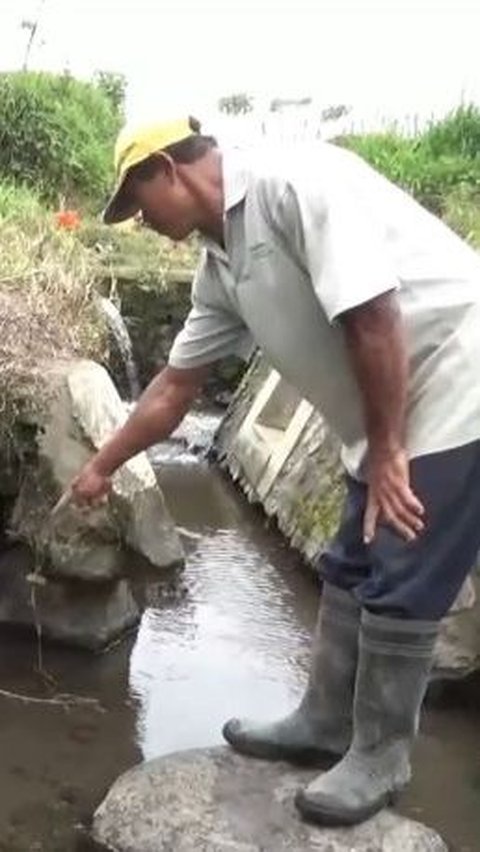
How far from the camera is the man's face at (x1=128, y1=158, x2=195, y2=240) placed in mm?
3500

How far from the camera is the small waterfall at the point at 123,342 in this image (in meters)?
7.90

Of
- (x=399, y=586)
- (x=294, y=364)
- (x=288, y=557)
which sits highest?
(x=294, y=364)

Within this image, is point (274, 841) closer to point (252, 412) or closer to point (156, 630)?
point (156, 630)

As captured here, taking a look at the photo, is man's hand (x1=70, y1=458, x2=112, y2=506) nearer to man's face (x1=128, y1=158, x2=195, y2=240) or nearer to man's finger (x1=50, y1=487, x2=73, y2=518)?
man's finger (x1=50, y1=487, x2=73, y2=518)

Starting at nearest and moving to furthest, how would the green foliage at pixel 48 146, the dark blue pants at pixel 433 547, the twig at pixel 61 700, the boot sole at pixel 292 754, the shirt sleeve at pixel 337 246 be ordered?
the shirt sleeve at pixel 337 246 < the dark blue pants at pixel 433 547 < the boot sole at pixel 292 754 < the twig at pixel 61 700 < the green foliage at pixel 48 146

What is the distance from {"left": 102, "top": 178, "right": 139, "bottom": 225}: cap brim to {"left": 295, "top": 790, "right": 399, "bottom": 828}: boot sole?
1.62m

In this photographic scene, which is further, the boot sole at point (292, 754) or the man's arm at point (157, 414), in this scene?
the boot sole at point (292, 754)

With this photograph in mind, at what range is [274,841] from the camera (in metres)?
3.89

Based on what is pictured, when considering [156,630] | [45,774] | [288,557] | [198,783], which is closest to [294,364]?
[198,783]

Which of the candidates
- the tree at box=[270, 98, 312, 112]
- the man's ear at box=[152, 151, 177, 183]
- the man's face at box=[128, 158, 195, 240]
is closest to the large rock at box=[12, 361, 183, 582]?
the man's face at box=[128, 158, 195, 240]

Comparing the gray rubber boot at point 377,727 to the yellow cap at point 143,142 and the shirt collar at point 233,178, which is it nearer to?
the shirt collar at point 233,178

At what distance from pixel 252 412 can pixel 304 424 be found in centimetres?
104

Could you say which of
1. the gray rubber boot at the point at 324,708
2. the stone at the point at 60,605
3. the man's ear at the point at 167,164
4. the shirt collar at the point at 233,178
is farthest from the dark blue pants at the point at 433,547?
the stone at the point at 60,605

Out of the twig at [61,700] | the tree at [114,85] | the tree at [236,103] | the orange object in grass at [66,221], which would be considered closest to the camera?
the twig at [61,700]
